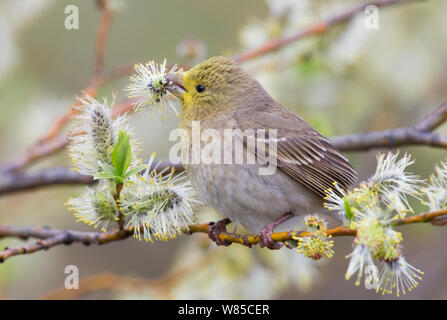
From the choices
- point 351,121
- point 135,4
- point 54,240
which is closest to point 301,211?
point 54,240

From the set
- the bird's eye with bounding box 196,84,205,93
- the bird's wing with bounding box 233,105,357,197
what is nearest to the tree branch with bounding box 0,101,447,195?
the bird's wing with bounding box 233,105,357,197

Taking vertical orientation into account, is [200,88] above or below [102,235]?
above

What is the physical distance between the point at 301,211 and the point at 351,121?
2424 millimetres

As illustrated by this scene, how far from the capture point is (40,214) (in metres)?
6.22

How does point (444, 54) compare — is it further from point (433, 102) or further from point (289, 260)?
point (289, 260)

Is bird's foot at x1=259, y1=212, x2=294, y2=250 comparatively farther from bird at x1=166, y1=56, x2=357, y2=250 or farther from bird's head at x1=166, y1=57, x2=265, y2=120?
bird's head at x1=166, y1=57, x2=265, y2=120

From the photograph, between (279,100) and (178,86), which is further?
(279,100)

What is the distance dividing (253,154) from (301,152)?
368 mm

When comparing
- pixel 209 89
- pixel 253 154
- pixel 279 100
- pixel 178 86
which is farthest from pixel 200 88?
pixel 279 100

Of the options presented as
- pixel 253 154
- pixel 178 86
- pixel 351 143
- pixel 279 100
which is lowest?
pixel 253 154

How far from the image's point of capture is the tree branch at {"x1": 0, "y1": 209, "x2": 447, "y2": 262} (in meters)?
2.37

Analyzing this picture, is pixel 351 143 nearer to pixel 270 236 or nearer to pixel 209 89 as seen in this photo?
pixel 209 89

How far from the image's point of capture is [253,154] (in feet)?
11.8

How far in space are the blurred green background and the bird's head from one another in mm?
544
